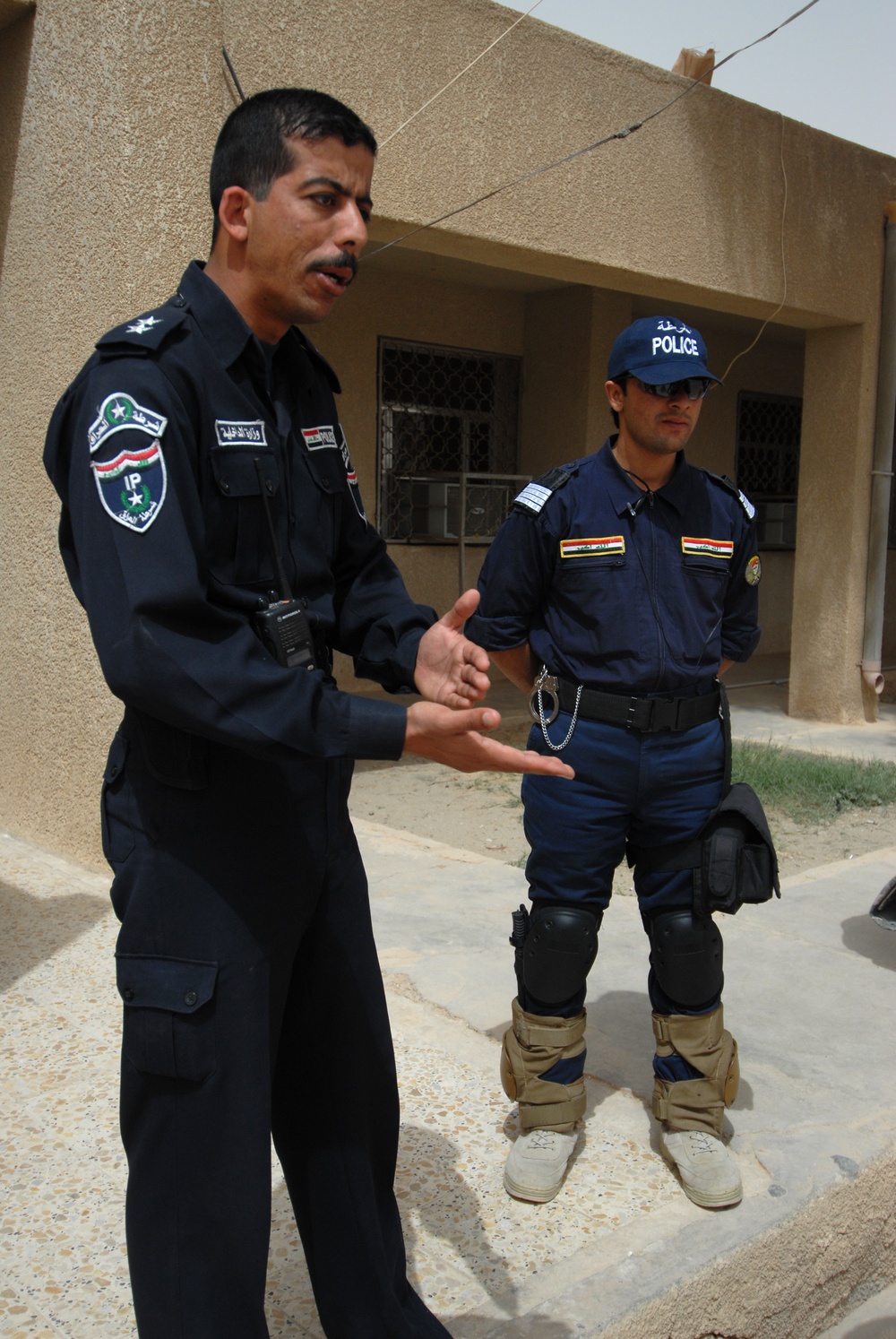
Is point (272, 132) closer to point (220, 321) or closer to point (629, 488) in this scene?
point (220, 321)

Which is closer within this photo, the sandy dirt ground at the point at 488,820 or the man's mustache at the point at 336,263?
the man's mustache at the point at 336,263

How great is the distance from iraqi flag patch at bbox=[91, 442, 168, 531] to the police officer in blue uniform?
1.21 meters

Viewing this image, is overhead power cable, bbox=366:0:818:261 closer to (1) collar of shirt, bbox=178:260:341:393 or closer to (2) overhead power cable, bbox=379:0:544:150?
(2) overhead power cable, bbox=379:0:544:150

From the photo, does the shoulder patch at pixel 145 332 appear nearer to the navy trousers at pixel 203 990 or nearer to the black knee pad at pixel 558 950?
the navy trousers at pixel 203 990

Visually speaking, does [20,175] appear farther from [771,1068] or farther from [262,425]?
[771,1068]

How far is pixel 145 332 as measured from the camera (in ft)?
4.52

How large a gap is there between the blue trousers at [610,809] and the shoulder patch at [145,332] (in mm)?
1285

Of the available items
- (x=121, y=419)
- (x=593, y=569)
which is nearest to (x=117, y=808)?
(x=121, y=419)

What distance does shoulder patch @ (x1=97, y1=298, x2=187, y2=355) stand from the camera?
4.43 ft

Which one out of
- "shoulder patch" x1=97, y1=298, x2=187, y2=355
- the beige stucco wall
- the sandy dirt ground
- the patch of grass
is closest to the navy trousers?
"shoulder patch" x1=97, y1=298, x2=187, y2=355

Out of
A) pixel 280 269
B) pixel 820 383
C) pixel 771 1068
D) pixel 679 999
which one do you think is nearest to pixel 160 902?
pixel 280 269

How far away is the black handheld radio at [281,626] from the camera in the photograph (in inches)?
55.3

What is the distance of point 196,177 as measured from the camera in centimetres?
394

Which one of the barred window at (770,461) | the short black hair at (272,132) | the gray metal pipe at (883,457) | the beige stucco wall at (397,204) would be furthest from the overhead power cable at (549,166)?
the barred window at (770,461)
